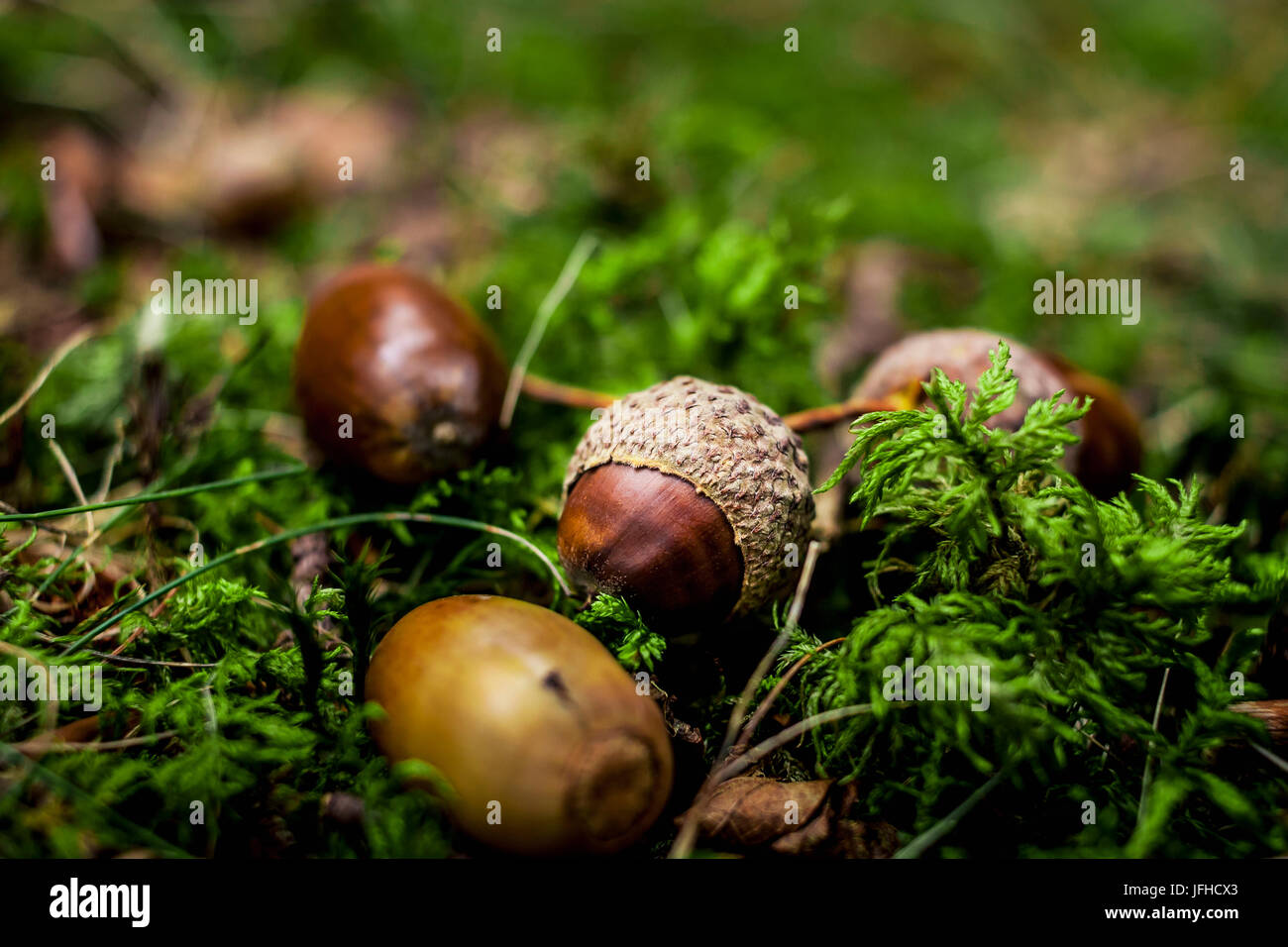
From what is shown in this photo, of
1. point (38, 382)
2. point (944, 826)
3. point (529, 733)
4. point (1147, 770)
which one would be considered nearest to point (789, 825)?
point (944, 826)

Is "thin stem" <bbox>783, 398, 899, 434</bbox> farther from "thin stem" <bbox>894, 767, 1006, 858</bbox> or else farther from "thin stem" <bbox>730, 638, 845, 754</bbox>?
"thin stem" <bbox>894, 767, 1006, 858</bbox>

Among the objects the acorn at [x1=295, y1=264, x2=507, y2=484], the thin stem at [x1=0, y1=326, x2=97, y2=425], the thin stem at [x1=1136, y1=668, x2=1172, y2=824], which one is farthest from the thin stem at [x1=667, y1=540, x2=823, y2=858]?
the thin stem at [x1=0, y1=326, x2=97, y2=425]

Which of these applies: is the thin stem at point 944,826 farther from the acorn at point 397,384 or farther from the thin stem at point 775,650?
the acorn at point 397,384

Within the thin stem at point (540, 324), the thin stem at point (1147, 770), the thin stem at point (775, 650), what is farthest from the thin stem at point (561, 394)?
the thin stem at point (1147, 770)

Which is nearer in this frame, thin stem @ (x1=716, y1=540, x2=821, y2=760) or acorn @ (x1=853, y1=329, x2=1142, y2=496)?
thin stem @ (x1=716, y1=540, x2=821, y2=760)

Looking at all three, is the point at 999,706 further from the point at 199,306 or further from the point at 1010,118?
the point at 1010,118

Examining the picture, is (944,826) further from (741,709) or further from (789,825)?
(741,709)
